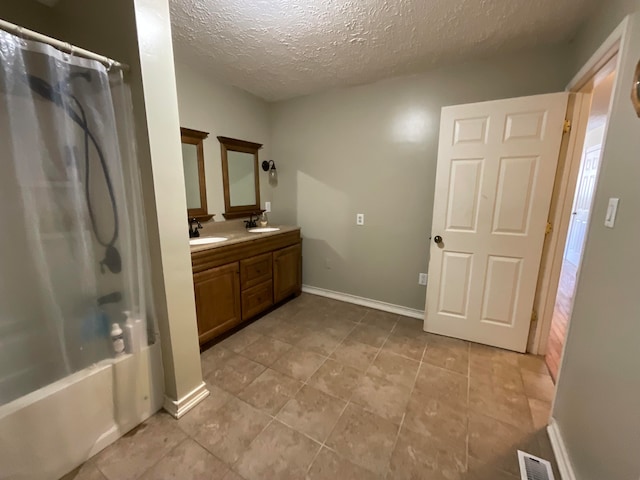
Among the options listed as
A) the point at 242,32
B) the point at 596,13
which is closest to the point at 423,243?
the point at 596,13

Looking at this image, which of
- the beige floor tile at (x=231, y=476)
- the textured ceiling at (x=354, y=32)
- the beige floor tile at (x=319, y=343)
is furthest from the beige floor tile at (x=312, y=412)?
the textured ceiling at (x=354, y=32)

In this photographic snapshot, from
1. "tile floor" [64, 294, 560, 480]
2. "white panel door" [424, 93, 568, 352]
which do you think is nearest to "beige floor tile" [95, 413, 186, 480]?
"tile floor" [64, 294, 560, 480]

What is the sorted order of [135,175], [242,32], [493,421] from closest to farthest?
[135,175] → [493,421] → [242,32]

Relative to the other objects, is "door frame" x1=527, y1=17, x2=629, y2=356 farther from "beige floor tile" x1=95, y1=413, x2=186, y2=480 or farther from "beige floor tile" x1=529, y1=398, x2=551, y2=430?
Answer: "beige floor tile" x1=95, y1=413, x2=186, y2=480

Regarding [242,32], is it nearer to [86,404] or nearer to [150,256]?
[150,256]

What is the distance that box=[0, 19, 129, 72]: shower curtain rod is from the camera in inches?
36.8

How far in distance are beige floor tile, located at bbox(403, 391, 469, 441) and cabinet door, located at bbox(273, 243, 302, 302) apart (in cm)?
163

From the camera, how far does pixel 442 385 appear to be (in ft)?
5.84

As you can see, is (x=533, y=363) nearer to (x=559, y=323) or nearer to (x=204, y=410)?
(x=559, y=323)

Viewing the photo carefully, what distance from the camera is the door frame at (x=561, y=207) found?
177 cm

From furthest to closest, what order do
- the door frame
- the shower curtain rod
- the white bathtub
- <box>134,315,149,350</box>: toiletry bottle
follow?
the door frame → <box>134,315,149,350</box>: toiletry bottle → the white bathtub → the shower curtain rod

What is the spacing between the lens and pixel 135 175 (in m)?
1.32

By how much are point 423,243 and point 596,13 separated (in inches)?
71.0

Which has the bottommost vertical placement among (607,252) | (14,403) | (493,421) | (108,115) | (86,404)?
(493,421)
